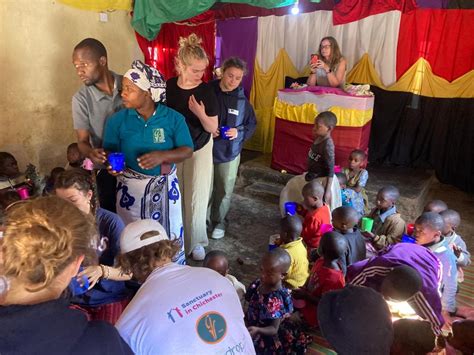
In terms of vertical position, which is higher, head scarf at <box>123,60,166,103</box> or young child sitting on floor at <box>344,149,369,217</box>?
head scarf at <box>123,60,166,103</box>

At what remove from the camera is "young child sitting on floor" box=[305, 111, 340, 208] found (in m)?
3.50

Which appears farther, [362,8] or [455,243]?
[362,8]

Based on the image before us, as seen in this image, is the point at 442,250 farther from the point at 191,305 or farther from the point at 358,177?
the point at 191,305

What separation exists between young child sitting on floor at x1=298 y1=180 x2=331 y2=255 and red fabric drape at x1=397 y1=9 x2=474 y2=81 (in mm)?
3321

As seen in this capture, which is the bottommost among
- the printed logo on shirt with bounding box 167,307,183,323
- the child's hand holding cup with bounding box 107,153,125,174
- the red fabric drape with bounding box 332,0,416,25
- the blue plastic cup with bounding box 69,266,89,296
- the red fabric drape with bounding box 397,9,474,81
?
the blue plastic cup with bounding box 69,266,89,296

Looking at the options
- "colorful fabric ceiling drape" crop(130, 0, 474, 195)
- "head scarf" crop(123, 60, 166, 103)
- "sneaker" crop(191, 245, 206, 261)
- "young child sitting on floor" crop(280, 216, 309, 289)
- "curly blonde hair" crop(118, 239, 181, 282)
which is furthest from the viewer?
"colorful fabric ceiling drape" crop(130, 0, 474, 195)

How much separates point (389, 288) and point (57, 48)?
4840 mm

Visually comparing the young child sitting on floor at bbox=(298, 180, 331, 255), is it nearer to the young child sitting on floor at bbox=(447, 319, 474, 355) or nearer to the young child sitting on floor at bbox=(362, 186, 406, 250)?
the young child sitting on floor at bbox=(362, 186, 406, 250)

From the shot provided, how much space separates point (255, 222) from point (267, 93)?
10.1ft

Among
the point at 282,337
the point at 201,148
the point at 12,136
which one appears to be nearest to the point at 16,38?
the point at 12,136

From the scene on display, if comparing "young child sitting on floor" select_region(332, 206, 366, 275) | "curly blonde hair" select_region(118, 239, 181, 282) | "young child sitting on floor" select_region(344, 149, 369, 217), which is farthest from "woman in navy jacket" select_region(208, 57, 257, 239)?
"curly blonde hair" select_region(118, 239, 181, 282)

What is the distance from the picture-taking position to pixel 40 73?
4891mm

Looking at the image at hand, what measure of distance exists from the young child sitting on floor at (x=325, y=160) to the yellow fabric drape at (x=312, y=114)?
100cm

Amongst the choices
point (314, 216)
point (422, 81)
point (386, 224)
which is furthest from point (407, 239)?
point (422, 81)
